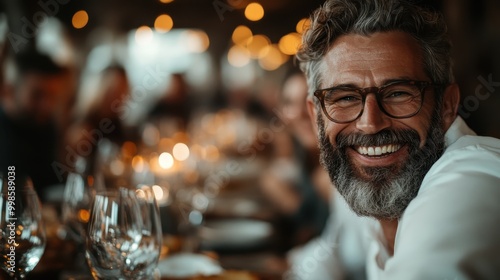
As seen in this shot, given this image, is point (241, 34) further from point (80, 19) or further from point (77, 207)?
point (77, 207)

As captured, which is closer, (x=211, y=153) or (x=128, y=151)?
(x=128, y=151)

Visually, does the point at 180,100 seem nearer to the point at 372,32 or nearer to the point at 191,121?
the point at 191,121

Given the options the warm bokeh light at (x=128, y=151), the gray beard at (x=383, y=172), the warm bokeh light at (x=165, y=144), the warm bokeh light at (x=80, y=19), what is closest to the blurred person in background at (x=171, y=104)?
the warm bokeh light at (x=80, y=19)

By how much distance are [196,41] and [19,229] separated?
5.99 metres

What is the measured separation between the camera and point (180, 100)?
17.0 feet

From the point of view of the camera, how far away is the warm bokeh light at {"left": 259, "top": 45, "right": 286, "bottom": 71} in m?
6.53

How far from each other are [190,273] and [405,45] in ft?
1.82

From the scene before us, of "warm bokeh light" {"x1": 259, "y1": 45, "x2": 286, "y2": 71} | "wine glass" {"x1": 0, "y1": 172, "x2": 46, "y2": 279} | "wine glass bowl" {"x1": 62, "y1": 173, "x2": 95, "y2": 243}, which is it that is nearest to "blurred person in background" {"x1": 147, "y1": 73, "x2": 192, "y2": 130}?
"warm bokeh light" {"x1": 259, "y1": 45, "x2": 286, "y2": 71}

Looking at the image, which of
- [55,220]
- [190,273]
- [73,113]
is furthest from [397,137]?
[73,113]

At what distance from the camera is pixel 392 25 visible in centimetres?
70

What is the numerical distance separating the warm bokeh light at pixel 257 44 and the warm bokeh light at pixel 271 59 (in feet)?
0.20

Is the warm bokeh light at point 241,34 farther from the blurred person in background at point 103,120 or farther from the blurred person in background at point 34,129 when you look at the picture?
the blurred person in background at point 34,129

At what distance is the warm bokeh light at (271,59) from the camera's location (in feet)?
21.4

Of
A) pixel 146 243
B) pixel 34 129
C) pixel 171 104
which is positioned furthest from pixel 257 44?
pixel 146 243
